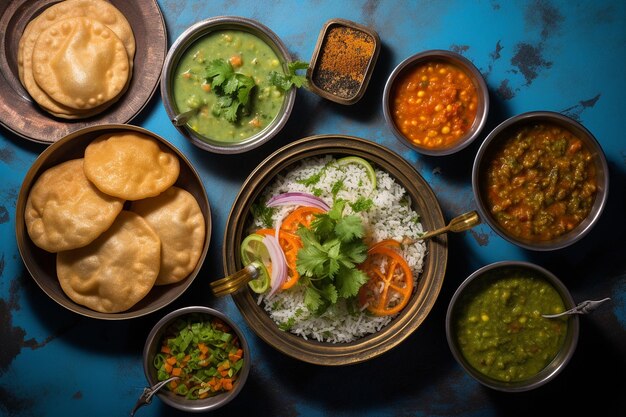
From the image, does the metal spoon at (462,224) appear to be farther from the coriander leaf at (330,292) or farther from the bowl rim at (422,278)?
the coriander leaf at (330,292)

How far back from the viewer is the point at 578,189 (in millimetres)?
3377

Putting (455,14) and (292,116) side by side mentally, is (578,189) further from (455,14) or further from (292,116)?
(292,116)

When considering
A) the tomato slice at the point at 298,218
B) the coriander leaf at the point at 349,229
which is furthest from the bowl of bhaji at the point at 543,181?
the tomato slice at the point at 298,218

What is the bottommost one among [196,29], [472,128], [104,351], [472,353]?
[104,351]

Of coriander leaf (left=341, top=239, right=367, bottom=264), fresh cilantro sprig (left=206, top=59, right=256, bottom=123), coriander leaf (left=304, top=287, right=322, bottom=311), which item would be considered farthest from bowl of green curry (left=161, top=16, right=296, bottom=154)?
coriander leaf (left=304, top=287, right=322, bottom=311)

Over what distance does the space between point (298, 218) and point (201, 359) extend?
45.4 inches

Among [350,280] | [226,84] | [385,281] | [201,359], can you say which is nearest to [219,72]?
[226,84]

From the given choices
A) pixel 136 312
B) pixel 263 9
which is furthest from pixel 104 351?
pixel 263 9

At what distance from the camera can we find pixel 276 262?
128 inches

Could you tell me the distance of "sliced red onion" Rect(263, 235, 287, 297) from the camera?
3258mm

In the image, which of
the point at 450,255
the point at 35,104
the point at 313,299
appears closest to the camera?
the point at 313,299

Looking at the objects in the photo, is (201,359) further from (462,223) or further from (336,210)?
(462,223)

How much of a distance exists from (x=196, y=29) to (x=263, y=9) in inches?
22.4

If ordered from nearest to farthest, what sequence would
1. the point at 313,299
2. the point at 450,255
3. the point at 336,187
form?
1. the point at 313,299
2. the point at 336,187
3. the point at 450,255
